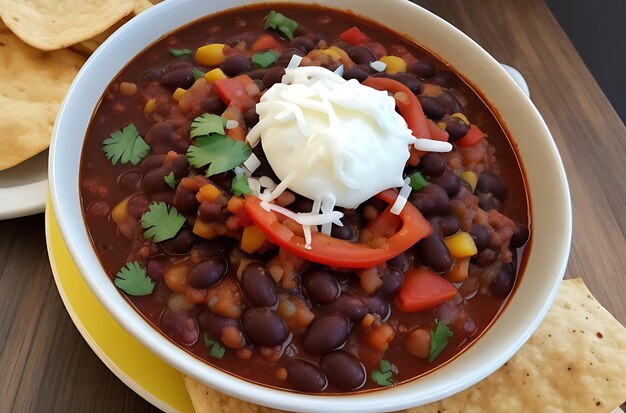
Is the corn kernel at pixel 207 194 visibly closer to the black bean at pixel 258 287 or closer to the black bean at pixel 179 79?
the black bean at pixel 258 287

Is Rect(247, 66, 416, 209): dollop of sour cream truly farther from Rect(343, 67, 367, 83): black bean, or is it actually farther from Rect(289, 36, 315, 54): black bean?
Rect(289, 36, 315, 54): black bean

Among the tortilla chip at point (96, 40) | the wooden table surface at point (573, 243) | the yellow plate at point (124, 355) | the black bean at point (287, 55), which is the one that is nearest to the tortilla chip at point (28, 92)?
the tortilla chip at point (96, 40)

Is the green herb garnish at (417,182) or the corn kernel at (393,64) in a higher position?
the corn kernel at (393,64)

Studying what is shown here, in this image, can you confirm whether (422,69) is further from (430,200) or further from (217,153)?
(217,153)

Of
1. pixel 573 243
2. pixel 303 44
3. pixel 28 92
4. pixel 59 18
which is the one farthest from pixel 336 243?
pixel 59 18

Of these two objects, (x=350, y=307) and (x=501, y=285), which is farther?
(x=501, y=285)

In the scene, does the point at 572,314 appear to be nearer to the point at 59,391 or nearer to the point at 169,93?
the point at 169,93
